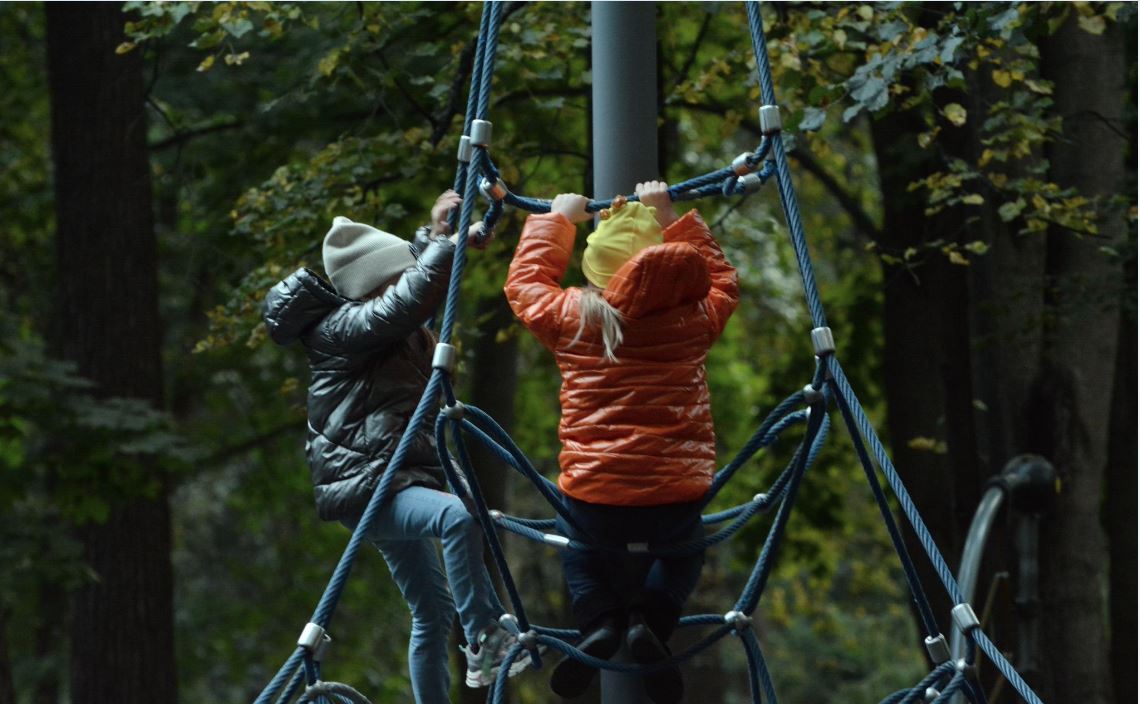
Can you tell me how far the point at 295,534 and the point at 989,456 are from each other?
7841 millimetres

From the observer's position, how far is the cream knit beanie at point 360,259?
4047mm

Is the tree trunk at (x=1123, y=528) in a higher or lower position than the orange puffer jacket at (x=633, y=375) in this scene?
lower

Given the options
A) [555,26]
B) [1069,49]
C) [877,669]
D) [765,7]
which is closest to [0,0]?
[555,26]

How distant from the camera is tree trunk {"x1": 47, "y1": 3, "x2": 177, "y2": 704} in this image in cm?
878

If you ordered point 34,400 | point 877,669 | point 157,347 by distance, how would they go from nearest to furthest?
point 34,400 < point 157,347 < point 877,669

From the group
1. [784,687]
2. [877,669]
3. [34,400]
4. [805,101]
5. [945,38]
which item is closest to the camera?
[945,38]

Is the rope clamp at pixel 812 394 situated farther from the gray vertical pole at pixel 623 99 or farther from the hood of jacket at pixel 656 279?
the gray vertical pole at pixel 623 99

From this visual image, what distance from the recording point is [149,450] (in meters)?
7.98

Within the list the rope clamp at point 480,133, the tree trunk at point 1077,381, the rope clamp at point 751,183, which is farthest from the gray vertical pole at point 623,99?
the tree trunk at point 1077,381

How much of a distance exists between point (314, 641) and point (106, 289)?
18.7 feet

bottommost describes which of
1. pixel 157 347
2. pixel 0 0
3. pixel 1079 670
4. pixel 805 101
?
pixel 1079 670

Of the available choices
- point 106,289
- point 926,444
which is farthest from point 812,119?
point 106,289

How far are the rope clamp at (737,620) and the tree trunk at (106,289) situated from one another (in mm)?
5327

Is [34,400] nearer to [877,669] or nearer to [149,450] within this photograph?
[149,450]
